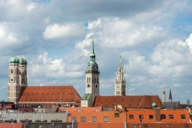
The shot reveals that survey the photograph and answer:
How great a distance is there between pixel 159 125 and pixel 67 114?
17064mm

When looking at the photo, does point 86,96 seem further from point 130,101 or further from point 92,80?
point 130,101

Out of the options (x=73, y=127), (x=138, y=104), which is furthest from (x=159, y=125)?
(x=138, y=104)

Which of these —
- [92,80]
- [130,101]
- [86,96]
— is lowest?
[130,101]

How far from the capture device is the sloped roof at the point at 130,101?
169m

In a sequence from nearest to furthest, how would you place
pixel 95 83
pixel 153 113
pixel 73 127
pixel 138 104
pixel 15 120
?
pixel 73 127
pixel 15 120
pixel 153 113
pixel 138 104
pixel 95 83

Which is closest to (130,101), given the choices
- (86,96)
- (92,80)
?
(86,96)

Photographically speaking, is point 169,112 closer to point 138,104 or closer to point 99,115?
point 99,115

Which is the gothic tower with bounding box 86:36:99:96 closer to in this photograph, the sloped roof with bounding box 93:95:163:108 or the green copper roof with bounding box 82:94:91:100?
the green copper roof with bounding box 82:94:91:100

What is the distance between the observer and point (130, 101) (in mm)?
173250

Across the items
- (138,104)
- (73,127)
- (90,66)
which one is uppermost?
(90,66)

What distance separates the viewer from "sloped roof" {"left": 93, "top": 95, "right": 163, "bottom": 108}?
168625 mm

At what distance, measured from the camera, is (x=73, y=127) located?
73.6m

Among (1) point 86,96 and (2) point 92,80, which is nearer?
(1) point 86,96

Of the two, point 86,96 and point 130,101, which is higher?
point 86,96
